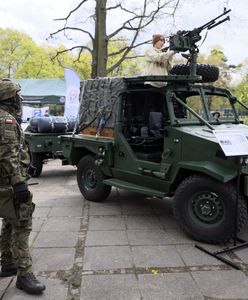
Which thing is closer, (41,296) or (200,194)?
(41,296)

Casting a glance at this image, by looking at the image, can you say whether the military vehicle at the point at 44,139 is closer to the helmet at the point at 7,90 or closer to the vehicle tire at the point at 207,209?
the vehicle tire at the point at 207,209

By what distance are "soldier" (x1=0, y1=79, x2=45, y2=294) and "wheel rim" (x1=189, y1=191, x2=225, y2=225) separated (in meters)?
2.27

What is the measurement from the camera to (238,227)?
506 cm

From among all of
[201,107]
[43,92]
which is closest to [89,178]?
[201,107]

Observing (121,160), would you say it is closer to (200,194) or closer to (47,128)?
(200,194)

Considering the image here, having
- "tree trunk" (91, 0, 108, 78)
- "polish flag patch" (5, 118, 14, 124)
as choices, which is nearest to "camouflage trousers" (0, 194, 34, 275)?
"polish flag patch" (5, 118, 14, 124)

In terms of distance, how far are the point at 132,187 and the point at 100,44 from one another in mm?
11435

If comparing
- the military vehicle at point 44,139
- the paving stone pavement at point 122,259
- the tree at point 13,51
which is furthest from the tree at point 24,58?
the paving stone pavement at point 122,259

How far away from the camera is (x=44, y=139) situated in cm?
1034

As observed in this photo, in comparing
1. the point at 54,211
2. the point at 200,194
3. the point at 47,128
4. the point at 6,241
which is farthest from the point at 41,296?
the point at 47,128

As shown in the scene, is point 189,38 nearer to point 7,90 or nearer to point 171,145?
point 171,145

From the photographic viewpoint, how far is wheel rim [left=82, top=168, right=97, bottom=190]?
7441 millimetres

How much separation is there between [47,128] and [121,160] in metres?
4.44

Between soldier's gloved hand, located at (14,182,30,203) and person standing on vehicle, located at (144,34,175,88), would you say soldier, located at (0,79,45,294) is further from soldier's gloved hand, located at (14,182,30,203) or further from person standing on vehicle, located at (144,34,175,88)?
person standing on vehicle, located at (144,34,175,88)
